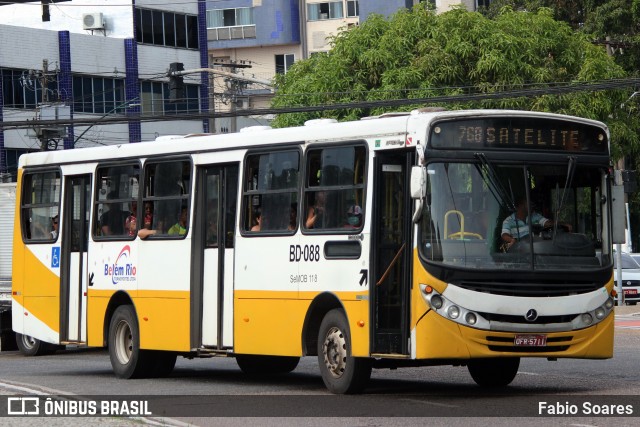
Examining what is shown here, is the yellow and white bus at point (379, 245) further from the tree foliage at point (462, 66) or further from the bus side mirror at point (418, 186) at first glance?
the tree foliage at point (462, 66)

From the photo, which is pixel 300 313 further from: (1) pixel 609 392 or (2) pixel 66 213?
(2) pixel 66 213

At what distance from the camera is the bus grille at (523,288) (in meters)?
14.3

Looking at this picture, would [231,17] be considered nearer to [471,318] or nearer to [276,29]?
[276,29]

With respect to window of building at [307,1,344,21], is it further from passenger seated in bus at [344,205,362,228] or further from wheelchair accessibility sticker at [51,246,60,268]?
passenger seated in bus at [344,205,362,228]

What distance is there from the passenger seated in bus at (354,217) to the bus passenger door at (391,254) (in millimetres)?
258

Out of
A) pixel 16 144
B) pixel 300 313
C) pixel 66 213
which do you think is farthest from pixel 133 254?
pixel 16 144

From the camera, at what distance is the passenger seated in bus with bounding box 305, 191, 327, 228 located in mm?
15758

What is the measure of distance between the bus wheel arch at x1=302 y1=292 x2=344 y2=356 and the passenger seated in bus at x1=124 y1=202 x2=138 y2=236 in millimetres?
3975

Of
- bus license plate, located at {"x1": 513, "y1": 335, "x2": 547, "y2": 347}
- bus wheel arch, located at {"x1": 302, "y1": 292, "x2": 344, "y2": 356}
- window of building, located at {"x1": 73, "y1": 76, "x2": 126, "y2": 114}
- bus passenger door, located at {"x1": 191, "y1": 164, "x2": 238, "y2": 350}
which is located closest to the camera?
bus license plate, located at {"x1": 513, "y1": 335, "x2": 547, "y2": 347}

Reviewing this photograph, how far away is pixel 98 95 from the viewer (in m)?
61.5

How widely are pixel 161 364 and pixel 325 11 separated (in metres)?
62.6

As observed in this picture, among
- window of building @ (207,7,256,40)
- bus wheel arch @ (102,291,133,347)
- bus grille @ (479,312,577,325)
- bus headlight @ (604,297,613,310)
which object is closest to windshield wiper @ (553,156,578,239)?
bus grille @ (479,312,577,325)

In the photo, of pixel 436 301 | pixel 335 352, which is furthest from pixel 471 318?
pixel 335 352

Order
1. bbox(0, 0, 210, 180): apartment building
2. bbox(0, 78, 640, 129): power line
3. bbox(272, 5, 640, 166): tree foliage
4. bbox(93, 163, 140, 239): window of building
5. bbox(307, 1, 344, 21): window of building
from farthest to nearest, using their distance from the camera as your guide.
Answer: bbox(307, 1, 344, 21): window of building < bbox(0, 0, 210, 180): apartment building < bbox(272, 5, 640, 166): tree foliage < bbox(0, 78, 640, 129): power line < bbox(93, 163, 140, 239): window of building
